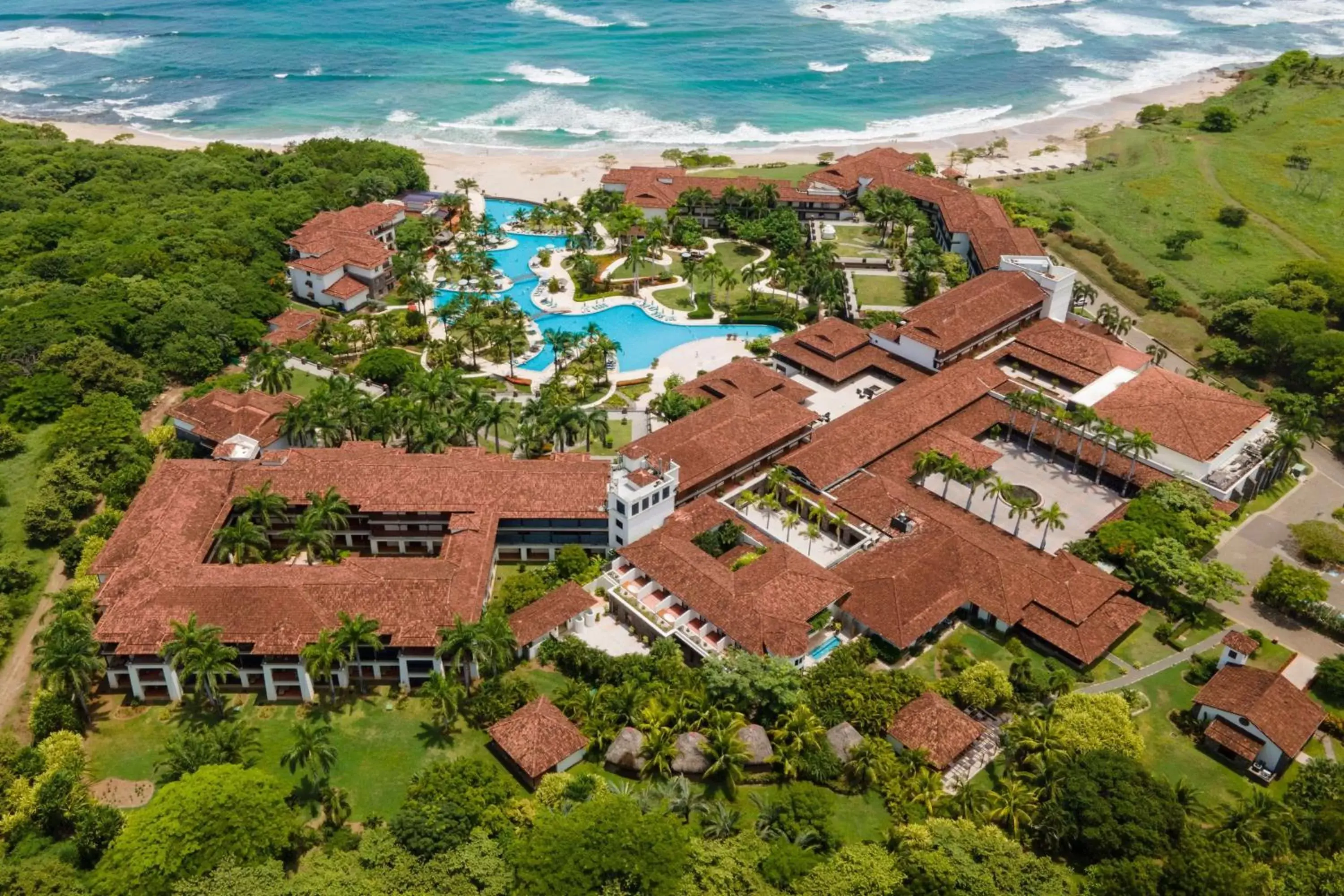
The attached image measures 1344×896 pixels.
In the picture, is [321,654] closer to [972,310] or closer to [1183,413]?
[1183,413]

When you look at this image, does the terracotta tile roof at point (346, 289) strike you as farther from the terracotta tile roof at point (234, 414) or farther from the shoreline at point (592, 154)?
the shoreline at point (592, 154)

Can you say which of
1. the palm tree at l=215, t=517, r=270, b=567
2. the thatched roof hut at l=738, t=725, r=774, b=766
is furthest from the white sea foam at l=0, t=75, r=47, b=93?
the thatched roof hut at l=738, t=725, r=774, b=766

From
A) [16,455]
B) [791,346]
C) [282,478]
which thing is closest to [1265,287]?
[791,346]

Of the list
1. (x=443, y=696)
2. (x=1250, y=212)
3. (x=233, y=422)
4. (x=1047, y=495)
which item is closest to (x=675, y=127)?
(x=1250, y=212)

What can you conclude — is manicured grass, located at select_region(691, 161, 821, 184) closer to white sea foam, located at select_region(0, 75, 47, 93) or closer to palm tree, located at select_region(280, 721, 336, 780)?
palm tree, located at select_region(280, 721, 336, 780)

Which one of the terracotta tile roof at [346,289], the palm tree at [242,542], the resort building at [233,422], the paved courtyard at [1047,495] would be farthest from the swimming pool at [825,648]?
the terracotta tile roof at [346,289]

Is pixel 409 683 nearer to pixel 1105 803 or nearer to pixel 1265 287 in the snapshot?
pixel 1105 803
